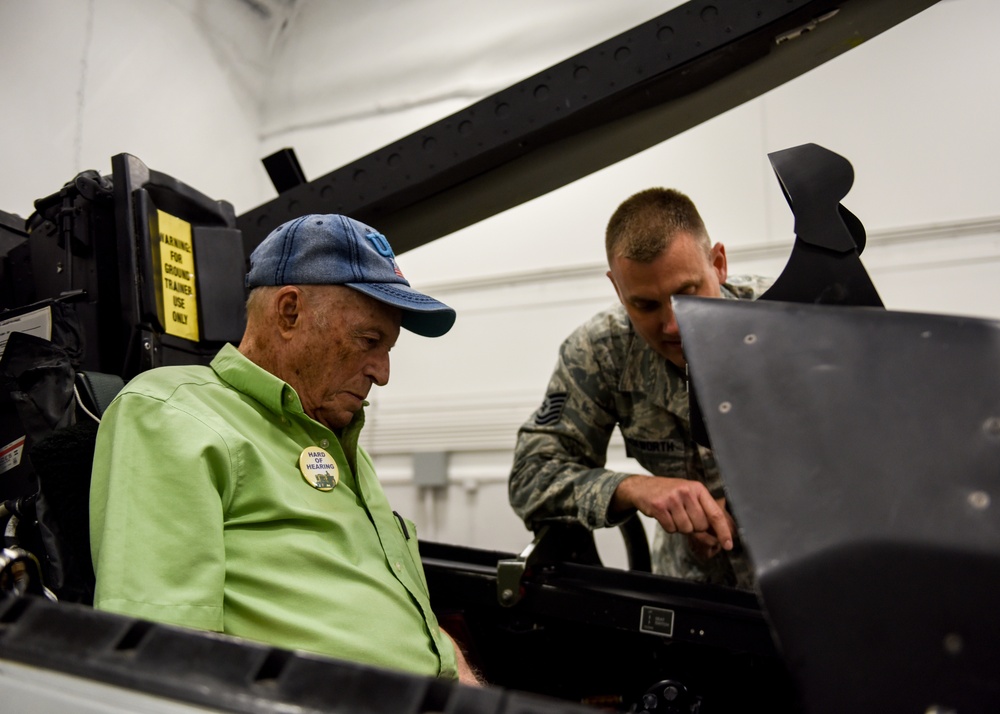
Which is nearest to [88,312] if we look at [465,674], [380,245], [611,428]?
[380,245]

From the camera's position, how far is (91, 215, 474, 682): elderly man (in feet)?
2.87

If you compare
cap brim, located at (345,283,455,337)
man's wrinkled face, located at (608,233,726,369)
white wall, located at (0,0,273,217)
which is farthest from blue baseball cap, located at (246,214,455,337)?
white wall, located at (0,0,273,217)

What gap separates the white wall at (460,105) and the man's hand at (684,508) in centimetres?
131

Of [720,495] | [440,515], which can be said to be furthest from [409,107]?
[720,495]

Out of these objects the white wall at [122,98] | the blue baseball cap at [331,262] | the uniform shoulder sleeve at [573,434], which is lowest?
the uniform shoulder sleeve at [573,434]

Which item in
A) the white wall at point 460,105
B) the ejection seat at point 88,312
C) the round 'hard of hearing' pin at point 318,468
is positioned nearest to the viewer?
the ejection seat at point 88,312

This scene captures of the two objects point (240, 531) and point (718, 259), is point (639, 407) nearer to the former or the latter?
point (718, 259)

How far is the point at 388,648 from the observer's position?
1008 millimetres

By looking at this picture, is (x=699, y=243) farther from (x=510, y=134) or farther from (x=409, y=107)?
(x=409, y=107)

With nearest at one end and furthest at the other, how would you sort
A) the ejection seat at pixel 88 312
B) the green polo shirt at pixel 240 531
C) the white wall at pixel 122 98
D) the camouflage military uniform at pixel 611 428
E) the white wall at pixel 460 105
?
the green polo shirt at pixel 240 531, the ejection seat at pixel 88 312, the camouflage military uniform at pixel 611 428, the white wall at pixel 122 98, the white wall at pixel 460 105

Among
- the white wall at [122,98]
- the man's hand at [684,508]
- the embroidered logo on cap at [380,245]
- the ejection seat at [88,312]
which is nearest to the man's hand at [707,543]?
the man's hand at [684,508]

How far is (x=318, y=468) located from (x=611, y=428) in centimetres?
86

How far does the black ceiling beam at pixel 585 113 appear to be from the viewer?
136 centimetres

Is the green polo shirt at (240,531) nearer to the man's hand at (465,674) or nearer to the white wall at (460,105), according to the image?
the man's hand at (465,674)
